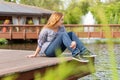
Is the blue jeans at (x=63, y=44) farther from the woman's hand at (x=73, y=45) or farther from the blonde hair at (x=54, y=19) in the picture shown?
the blonde hair at (x=54, y=19)

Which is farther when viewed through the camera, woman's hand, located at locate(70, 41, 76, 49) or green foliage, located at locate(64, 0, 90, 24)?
woman's hand, located at locate(70, 41, 76, 49)

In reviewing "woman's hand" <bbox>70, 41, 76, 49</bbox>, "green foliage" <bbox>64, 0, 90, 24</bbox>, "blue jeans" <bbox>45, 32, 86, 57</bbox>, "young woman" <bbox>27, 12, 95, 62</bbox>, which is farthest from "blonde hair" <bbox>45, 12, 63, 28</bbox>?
"green foliage" <bbox>64, 0, 90, 24</bbox>

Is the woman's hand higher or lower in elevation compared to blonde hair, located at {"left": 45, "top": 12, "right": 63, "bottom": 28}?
lower

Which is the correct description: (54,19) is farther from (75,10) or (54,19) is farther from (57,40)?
(75,10)

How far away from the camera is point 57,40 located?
4.81m

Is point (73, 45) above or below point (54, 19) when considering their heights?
below

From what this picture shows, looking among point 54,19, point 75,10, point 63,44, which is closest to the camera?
point 75,10

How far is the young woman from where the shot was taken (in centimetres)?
477

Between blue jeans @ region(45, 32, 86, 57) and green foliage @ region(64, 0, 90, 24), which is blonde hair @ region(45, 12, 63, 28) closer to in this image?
blue jeans @ region(45, 32, 86, 57)

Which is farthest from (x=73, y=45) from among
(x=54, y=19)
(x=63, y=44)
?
(x=54, y=19)

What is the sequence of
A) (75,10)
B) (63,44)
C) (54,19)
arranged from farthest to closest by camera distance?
(63,44), (54,19), (75,10)

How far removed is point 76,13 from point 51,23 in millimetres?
3745

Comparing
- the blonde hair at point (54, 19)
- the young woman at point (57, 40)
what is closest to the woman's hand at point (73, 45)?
the young woman at point (57, 40)

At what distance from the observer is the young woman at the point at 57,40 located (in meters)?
4.77
